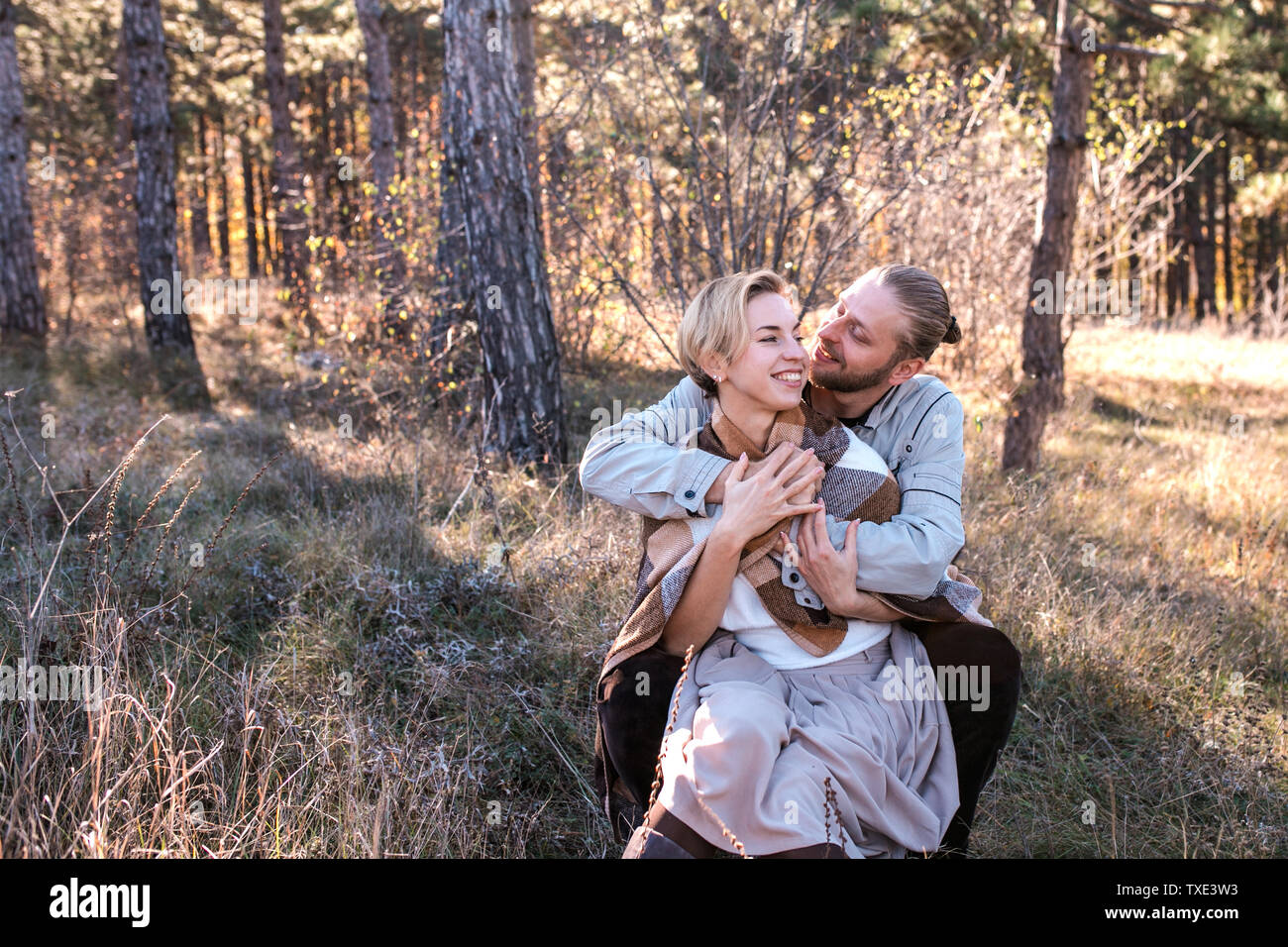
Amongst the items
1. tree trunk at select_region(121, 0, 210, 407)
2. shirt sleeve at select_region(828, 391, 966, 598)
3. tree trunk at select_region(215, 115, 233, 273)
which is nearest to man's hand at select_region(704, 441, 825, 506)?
shirt sleeve at select_region(828, 391, 966, 598)

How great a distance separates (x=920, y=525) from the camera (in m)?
2.48

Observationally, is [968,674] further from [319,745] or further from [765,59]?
[765,59]

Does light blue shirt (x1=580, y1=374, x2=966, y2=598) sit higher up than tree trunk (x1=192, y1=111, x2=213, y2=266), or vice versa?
tree trunk (x1=192, y1=111, x2=213, y2=266)

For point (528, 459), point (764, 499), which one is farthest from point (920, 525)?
point (528, 459)

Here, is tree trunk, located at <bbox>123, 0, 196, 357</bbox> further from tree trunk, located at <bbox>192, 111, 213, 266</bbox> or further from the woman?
tree trunk, located at <bbox>192, 111, 213, 266</bbox>

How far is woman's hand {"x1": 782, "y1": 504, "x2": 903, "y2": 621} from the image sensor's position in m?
2.40

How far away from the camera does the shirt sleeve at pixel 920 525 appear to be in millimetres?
2424

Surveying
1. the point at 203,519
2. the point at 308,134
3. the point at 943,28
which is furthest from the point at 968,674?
the point at 308,134

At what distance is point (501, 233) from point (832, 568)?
157 inches

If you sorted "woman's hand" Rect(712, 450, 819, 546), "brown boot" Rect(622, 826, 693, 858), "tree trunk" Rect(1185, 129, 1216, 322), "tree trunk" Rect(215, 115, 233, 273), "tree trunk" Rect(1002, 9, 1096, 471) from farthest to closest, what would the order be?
"tree trunk" Rect(215, 115, 233, 273), "tree trunk" Rect(1185, 129, 1216, 322), "tree trunk" Rect(1002, 9, 1096, 471), "woman's hand" Rect(712, 450, 819, 546), "brown boot" Rect(622, 826, 693, 858)

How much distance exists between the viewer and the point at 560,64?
13.5 metres

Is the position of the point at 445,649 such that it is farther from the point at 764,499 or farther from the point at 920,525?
the point at 920,525

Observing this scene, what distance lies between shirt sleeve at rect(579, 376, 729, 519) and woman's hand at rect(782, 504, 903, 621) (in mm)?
267

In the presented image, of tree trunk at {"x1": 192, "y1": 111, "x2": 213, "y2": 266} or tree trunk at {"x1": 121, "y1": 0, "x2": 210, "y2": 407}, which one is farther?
tree trunk at {"x1": 192, "y1": 111, "x2": 213, "y2": 266}
